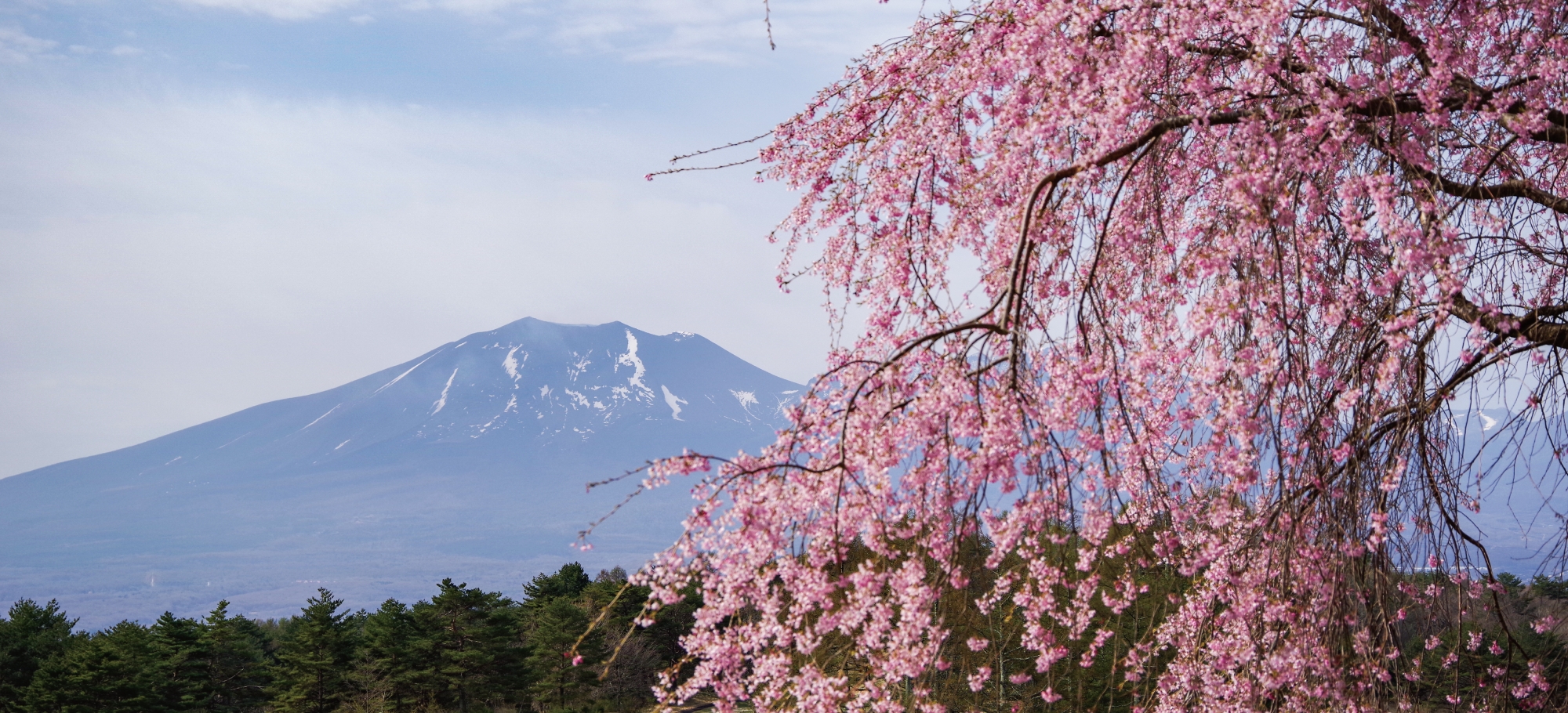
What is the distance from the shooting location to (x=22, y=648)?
92.1 ft

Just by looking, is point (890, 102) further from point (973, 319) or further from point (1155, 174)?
point (973, 319)

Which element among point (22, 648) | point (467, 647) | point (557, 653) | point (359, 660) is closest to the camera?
point (22, 648)

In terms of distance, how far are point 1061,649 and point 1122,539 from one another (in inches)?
20.9

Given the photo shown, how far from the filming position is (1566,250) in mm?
3947

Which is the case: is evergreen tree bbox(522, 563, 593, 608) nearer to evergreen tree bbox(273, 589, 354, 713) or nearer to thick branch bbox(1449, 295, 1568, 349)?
evergreen tree bbox(273, 589, 354, 713)

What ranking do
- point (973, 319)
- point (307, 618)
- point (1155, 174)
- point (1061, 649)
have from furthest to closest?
point (307, 618)
point (1061, 649)
point (1155, 174)
point (973, 319)

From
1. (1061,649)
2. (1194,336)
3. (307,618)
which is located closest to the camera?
(1194,336)

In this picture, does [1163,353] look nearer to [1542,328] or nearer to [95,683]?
[1542,328]

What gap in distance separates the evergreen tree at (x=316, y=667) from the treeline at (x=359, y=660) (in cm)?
3

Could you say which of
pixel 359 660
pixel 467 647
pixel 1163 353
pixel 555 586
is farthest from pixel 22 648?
pixel 1163 353

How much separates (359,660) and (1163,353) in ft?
99.5

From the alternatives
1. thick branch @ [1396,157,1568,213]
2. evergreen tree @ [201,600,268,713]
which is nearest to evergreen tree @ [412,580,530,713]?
evergreen tree @ [201,600,268,713]

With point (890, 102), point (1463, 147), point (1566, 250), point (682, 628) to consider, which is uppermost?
point (890, 102)

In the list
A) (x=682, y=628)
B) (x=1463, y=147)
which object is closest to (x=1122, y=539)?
(x=1463, y=147)
